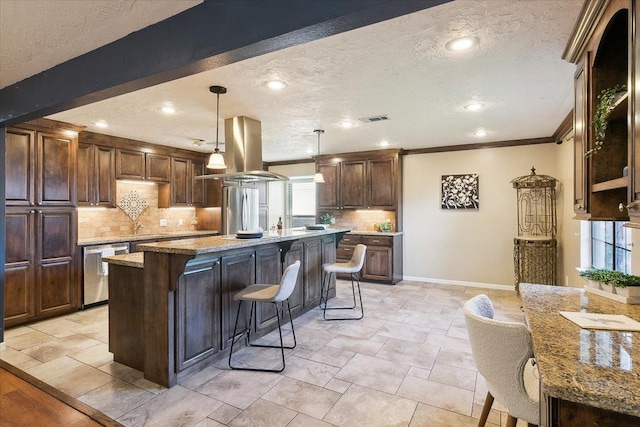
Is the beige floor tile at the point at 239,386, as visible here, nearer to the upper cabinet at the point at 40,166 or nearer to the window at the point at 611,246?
the window at the point at 611,246

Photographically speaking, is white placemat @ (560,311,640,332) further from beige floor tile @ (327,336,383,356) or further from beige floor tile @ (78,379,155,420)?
beige floor tile @ (78,379,155,420)

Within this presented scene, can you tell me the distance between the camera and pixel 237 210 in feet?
20.4

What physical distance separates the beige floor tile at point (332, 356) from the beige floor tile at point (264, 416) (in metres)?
0.76

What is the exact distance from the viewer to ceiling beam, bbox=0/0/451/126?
1426 mm

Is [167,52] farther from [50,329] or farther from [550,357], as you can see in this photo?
[50,329]

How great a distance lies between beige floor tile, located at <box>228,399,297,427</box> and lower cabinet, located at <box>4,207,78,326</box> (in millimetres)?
3442

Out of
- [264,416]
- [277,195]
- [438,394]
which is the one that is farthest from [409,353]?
[277,195]

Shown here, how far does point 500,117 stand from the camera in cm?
406

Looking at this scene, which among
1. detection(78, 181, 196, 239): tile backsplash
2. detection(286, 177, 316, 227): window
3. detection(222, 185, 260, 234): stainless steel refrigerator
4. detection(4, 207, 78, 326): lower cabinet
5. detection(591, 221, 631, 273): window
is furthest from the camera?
detection(286, 177, 316, 227): window

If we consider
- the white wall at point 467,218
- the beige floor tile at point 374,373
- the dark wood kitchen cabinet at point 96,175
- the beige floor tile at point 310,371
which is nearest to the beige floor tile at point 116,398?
the beige floor tile at point 310,371

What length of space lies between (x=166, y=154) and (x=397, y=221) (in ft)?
14.3

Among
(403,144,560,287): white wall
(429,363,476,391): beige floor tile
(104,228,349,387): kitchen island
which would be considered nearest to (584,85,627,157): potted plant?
(429,363,476,391): beige floor tile

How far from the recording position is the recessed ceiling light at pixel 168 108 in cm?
353

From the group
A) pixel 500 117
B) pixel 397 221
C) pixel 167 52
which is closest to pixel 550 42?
pixel 500 117
